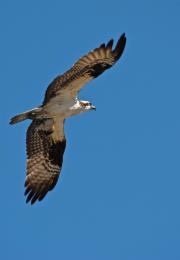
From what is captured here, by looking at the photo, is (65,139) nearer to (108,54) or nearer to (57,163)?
(57,163)

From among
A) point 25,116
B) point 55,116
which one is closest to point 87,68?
point 55,116

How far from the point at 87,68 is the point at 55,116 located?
4.27 feet

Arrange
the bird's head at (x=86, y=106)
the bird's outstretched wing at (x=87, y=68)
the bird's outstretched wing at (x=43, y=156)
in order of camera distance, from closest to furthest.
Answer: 1. the bird's outstretched wing at (x=87, y=68)
2. the bird's head at (x=86, y=106)
3. the bird's outstretched wing at (x=43, y=156)

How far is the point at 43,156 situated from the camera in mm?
14750

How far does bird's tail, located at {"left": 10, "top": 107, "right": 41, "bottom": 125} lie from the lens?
13.4 metres

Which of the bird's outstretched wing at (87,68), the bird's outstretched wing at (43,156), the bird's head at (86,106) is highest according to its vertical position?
the bird's outstretched wing at (87,68)

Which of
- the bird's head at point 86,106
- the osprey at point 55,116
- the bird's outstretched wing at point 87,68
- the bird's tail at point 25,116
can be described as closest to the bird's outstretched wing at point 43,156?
the osprey at point 55,116

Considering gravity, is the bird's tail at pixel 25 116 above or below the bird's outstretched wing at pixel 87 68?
below

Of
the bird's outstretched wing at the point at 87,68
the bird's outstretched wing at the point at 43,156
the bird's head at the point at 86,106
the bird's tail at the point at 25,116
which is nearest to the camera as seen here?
the bird's outstretched wing at the point at 87,68

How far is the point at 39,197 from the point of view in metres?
14.2

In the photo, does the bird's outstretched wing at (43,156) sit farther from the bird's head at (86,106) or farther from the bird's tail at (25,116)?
the bird's head at (86,106)

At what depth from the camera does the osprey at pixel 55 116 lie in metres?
13.2

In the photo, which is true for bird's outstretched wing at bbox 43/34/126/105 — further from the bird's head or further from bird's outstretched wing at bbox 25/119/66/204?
bird's outstretched wing at bbox 25/119/66/204

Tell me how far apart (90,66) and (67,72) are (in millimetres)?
448
